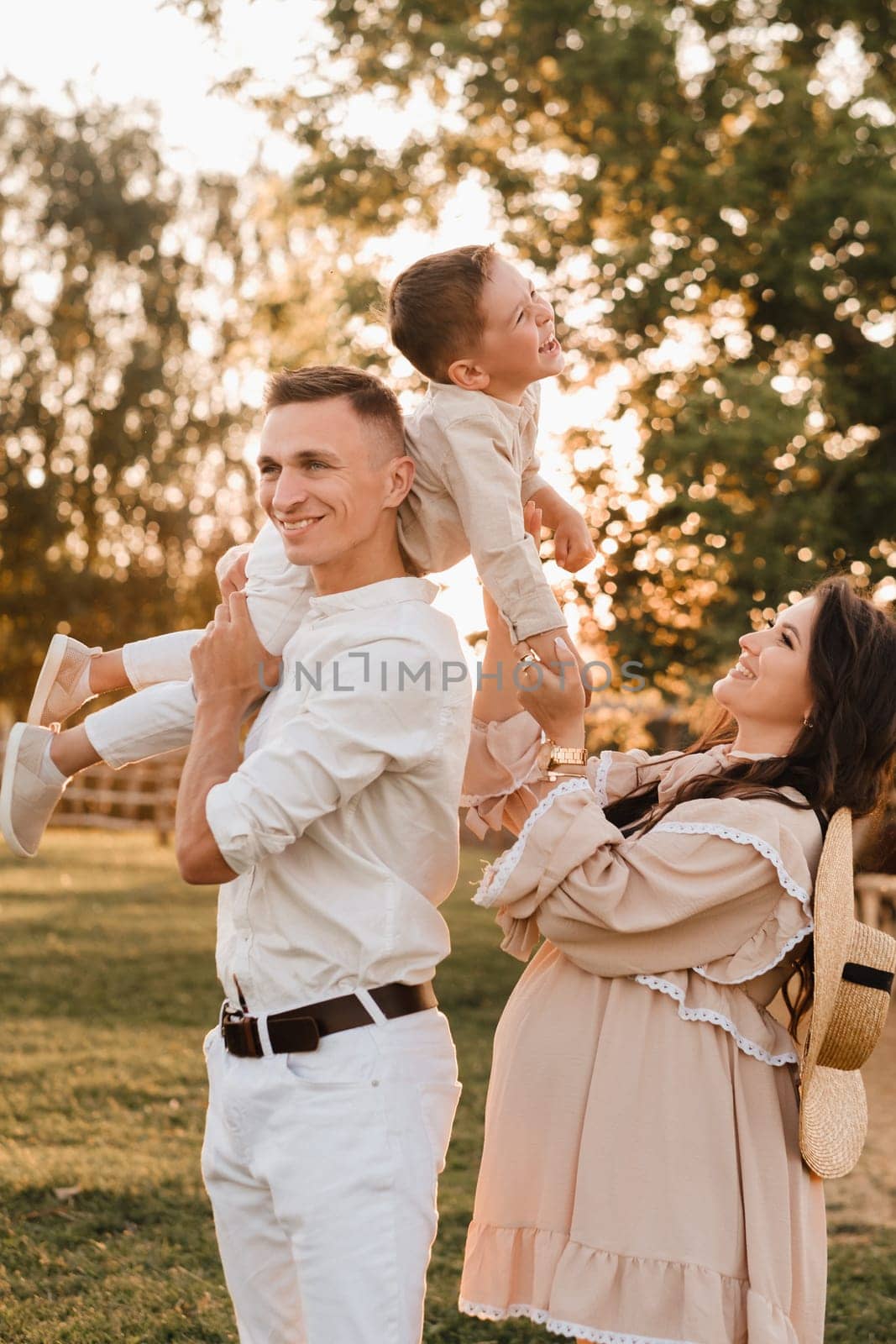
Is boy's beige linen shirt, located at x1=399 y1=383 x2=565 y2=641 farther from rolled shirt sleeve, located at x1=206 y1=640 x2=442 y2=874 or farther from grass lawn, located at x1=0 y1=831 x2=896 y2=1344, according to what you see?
grass lawn, located at x1=0 y1=831 x2=896 y2=1344

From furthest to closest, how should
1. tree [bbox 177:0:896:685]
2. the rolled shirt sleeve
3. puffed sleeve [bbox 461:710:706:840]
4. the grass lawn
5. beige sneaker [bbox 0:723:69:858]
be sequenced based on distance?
tree [bbox 177:0:896:685], the grass lawn, puffed sleeve [bbox 461:710:706:840], beige sneaker [bbox 0:723:69:858], the rolled shirt sleeve

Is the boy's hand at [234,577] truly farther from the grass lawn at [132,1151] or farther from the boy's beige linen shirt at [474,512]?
the grass lawn at [132,1151]

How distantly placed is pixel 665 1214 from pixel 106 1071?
5397mm

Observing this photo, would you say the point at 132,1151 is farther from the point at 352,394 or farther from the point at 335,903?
the point at 352,394

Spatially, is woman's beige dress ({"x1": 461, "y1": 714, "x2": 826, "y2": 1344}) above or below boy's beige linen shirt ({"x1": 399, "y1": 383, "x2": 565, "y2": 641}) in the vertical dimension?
below

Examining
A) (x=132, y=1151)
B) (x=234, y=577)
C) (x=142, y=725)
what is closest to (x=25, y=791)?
(x=142, y=725)

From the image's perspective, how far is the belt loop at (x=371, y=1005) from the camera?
7.06ft

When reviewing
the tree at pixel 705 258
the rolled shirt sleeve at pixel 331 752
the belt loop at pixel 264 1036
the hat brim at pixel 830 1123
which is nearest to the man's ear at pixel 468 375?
the rolled shirt sleeve at pixel 331 752

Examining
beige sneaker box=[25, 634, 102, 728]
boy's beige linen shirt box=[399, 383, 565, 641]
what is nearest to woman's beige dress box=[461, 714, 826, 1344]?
boy's beige linen shirt box=[399, 383, 565, 641]

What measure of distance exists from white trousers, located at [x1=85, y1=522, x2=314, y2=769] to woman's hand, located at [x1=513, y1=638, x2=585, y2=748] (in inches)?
17.2

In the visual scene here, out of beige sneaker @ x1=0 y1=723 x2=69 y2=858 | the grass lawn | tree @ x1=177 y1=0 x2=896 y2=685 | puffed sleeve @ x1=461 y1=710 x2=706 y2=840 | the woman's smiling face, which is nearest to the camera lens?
beige sneaker @ x1=0 y1=723 x2=69 y2=858

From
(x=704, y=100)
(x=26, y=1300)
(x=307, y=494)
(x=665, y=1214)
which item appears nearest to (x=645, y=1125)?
(x=665, y=1214)

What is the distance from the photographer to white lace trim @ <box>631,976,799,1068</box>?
262cm

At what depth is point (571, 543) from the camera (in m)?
2.97
